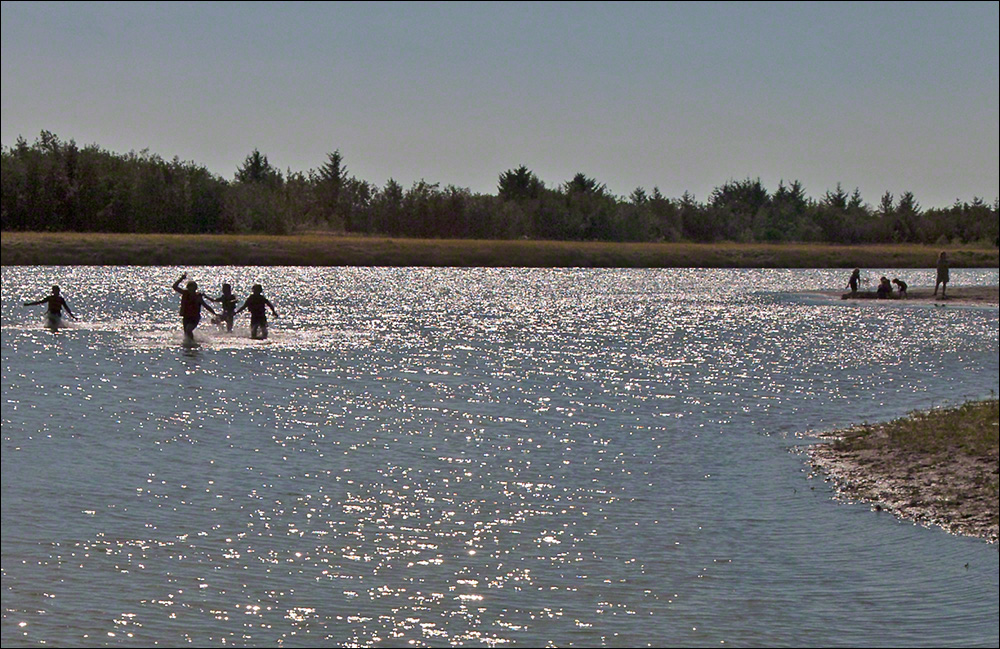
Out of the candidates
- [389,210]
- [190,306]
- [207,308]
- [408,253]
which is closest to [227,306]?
[207,308]

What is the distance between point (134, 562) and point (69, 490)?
4207mm

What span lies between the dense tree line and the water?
3481 inches

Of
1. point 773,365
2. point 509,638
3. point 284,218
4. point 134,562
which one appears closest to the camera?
point 509,638

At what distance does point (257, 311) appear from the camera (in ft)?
137

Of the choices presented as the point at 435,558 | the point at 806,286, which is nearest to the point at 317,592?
the point at 435,558

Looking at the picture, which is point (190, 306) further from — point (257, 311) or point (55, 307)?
point (55, 307)

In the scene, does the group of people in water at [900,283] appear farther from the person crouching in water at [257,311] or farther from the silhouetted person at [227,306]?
the silhouetted person at [227,306]

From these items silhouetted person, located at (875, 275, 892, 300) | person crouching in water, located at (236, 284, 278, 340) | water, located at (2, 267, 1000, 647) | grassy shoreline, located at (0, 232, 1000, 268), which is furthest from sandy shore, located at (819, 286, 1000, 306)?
grassy shoreline, located at (0, 232, 1000, 268)

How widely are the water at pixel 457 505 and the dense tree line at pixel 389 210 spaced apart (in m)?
88.4

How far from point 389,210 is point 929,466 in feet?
452

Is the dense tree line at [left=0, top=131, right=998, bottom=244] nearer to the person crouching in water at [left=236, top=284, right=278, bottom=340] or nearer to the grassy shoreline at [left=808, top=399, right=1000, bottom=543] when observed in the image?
the person crouching in water at [left=236, top=284, right=278, bottom=340]

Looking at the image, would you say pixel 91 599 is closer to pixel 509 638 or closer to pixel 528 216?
pixel 509 638

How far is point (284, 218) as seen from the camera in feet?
474

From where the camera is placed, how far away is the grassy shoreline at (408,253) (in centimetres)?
10475
